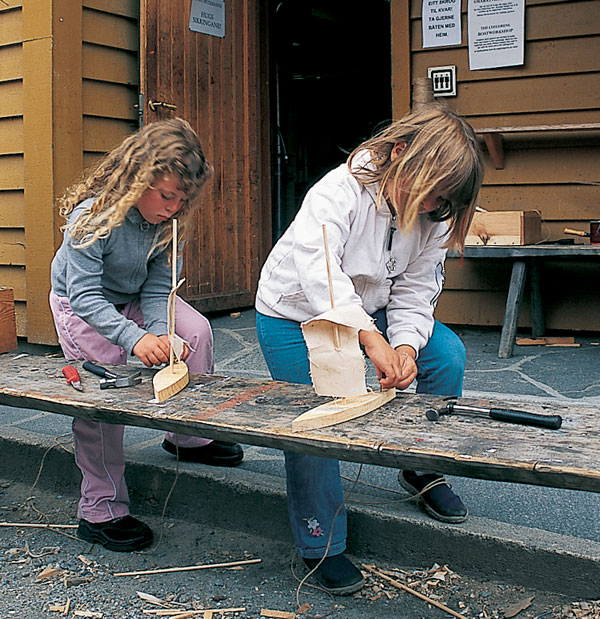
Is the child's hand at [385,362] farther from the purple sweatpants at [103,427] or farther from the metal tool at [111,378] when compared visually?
the purple sweatpants at [103,427]

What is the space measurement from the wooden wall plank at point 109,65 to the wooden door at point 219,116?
0.16 m

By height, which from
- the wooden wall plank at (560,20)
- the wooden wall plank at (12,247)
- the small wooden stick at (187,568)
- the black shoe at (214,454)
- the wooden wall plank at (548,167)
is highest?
the wooden wall plank at (560,20)

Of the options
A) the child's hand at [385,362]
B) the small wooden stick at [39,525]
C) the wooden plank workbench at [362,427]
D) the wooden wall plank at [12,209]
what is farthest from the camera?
the wooden wall plank at [12,209]

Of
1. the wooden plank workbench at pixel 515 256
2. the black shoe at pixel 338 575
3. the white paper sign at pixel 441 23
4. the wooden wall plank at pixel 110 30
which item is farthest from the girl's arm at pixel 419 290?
the wooden wall plank at pixel 110 30

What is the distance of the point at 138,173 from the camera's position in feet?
8.67

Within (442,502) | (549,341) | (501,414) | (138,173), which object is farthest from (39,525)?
(549,341)

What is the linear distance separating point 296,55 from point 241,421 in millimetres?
8120

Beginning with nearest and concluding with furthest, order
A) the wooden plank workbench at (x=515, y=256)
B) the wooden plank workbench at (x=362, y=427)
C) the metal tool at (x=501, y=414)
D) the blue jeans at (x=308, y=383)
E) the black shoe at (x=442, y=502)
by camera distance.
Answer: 1. the wooden plank workbench at (x=362, y=427)
2. the metal tool at (x=501, y=414)
3. the blue jeans at (x=308, y=383)
4. the black shoe at (x=442, y=502)
5. the wooden plank workbench at (x=515, y=256)

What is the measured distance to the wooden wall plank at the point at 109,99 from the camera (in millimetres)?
5004

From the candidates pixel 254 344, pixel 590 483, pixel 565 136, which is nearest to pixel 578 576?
pixel 590 483

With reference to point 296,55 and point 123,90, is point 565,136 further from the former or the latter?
point 296,55

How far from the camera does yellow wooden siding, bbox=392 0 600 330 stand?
494 cm

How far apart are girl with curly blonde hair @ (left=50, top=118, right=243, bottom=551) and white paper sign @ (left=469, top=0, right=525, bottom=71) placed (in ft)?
9.65

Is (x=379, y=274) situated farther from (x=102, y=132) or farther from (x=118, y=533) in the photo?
(x=102, y=132)
